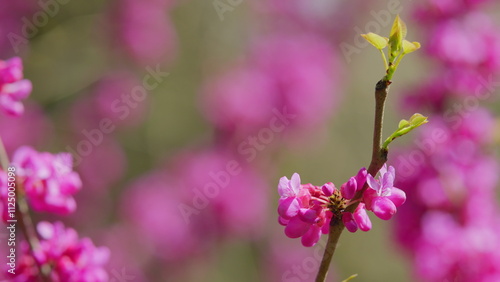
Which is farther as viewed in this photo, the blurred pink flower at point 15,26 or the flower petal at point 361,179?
the blurred pink flower at point 15,26

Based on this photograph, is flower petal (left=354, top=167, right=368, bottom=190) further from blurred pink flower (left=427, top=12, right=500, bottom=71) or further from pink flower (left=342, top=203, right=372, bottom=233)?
blurred pink flower (left=427, top=12, right=500, bottom=71)

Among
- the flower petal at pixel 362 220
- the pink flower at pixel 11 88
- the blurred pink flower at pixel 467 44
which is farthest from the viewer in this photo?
the blurred pink flower at pixel 467 44

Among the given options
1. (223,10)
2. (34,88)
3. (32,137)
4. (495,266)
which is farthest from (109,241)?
(495,266)

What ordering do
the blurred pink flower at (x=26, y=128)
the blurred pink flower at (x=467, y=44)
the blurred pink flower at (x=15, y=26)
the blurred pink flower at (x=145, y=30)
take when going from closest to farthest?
the blurred pink flower at (x=467, y=44) → the blurred pink flower at (x=15, y=26) → the blurred pink flower at (x=26, y=128) → the blurred pink flower at (x=145, y=30)

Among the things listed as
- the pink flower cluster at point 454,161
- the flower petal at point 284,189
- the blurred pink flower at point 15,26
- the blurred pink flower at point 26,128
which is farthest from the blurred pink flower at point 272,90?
the flower petal at point 284,189

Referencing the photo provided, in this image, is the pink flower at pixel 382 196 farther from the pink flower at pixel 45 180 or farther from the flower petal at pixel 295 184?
the pink flower at pixel 45 180

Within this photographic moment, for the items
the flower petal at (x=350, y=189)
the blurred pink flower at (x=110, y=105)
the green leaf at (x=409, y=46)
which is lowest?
the blurred pink flower at (x=110, y=105)
